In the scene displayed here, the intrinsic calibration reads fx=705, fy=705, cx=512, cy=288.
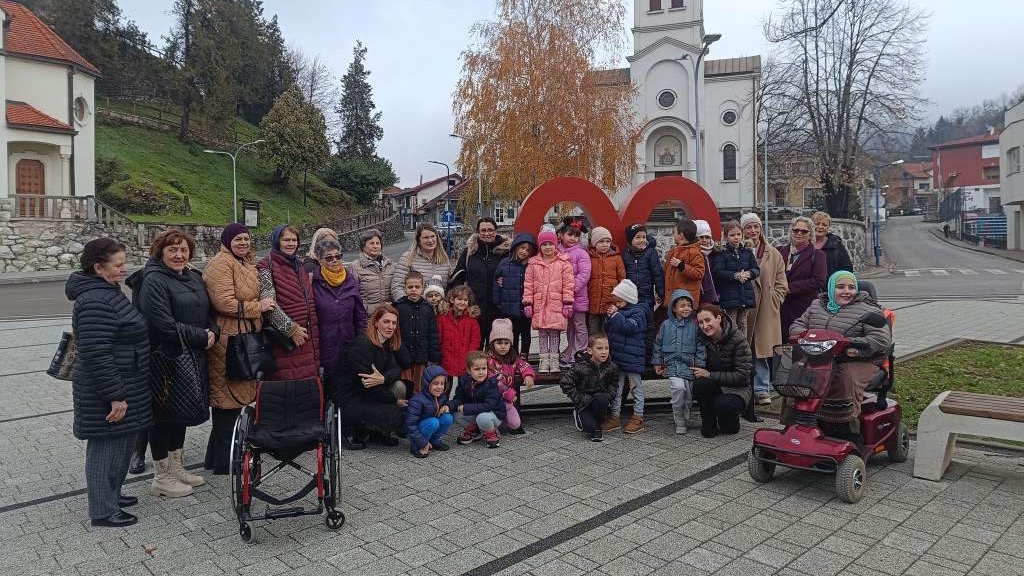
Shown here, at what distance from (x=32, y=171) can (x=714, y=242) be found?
38809 millimetres

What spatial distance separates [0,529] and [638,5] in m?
50.4

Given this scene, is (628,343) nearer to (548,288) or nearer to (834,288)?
(548,288)

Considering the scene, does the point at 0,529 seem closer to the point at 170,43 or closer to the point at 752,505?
the point at 752,505

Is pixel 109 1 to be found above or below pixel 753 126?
above

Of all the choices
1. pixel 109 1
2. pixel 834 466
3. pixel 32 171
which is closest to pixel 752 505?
pixel 834 466

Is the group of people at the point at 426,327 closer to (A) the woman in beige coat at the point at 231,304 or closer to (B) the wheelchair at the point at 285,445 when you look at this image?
(A) the woman in beige coat at the point at 231,304

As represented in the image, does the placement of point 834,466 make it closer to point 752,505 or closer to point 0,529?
point 752,505

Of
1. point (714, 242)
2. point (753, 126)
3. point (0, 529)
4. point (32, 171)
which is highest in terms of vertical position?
point (753, 126)

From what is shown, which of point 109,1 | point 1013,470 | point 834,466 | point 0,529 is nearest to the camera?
point 0,529

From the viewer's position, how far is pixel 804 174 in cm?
3950

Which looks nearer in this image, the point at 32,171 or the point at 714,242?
the point at 714,242

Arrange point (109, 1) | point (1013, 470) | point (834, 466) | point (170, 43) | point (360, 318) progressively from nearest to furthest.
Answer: point (834, 466) → point (1013, 470) → point (360, 318) → point (109, 1) → point (170, 43)

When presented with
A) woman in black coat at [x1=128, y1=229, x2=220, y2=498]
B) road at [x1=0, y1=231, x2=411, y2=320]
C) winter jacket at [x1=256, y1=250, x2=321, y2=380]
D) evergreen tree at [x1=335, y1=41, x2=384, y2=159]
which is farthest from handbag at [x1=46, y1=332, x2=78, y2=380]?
evergreen tree at [x1=335, y1=41, x2=384, y2=159]

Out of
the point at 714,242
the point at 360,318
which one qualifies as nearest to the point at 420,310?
the point at 360,318
